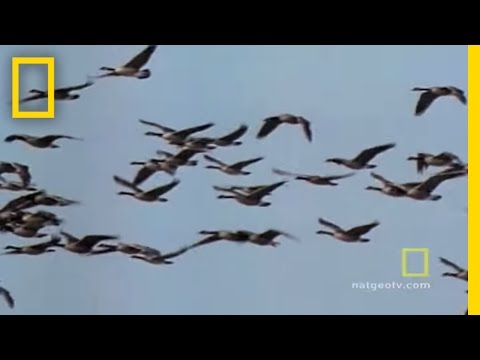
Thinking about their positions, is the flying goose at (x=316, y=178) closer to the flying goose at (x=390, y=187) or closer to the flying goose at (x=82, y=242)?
the flying goose at (x=390, y=187)

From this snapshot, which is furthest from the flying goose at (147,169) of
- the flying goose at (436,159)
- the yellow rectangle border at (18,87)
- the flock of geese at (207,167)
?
the flying goose at (436,159)

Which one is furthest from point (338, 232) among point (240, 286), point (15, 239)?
point (15, 239)

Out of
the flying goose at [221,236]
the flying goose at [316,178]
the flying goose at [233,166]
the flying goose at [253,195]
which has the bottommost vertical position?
the flying goose at [221,236]

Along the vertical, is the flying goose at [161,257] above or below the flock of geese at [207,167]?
below

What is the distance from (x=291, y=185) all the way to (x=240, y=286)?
0.28 metres

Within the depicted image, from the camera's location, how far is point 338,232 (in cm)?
323

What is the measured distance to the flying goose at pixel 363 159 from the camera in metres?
3.24

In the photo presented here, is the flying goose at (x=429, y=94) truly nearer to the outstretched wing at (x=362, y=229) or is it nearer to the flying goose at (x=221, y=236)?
the outstretched wing at (x=362, y=229)

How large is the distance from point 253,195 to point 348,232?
9.9 inches

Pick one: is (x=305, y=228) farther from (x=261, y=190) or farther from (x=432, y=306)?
(x=432, y=306)

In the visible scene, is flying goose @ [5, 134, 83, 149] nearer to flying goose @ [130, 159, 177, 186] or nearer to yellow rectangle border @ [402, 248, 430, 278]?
flying goose @ [130, 159, 177, 186]

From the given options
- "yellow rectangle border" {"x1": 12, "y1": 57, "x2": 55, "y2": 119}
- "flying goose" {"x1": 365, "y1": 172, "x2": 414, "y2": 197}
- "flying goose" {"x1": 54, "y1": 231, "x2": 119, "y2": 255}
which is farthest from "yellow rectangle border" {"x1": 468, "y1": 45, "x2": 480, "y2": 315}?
"yellow rectangle border" {"x1": 12, "y1": 57, "x2": 55, "y2": 119}

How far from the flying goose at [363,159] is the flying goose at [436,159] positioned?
0.07m

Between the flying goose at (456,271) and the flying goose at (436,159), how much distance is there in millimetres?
230
